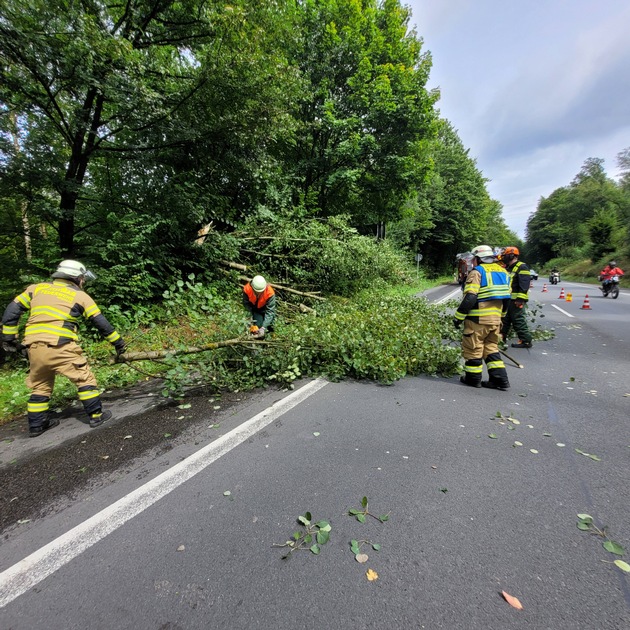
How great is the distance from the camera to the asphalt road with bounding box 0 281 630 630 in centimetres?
A: 155

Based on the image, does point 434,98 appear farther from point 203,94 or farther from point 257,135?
point 203,94

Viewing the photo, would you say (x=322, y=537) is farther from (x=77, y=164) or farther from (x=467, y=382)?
(x=77, y=164)

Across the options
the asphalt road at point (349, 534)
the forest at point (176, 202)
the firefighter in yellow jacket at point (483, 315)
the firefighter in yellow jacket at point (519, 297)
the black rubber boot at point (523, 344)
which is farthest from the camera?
the black rubber boot at point (523, 344)

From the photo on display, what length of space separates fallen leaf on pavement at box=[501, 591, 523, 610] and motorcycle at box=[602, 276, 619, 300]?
1921cm

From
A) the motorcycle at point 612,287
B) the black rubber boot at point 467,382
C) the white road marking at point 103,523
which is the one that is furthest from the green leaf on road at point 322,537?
the motorcycle at point 612,287

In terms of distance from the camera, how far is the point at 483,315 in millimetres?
4574

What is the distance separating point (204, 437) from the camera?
315cm

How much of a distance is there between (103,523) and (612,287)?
21.0 meters

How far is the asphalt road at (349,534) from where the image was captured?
155cm

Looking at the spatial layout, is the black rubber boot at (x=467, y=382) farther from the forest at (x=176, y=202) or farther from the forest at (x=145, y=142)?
the forest at (x=145, y=142)

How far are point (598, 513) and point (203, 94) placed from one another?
27.2ft

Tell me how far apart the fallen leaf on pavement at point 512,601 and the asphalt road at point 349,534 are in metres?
0.03

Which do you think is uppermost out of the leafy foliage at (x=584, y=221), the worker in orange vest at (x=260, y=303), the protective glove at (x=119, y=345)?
the leafy foliage at (x=584, y=221)

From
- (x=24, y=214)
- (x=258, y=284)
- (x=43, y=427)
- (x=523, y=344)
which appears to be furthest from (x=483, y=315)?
(x=24, y=214)
